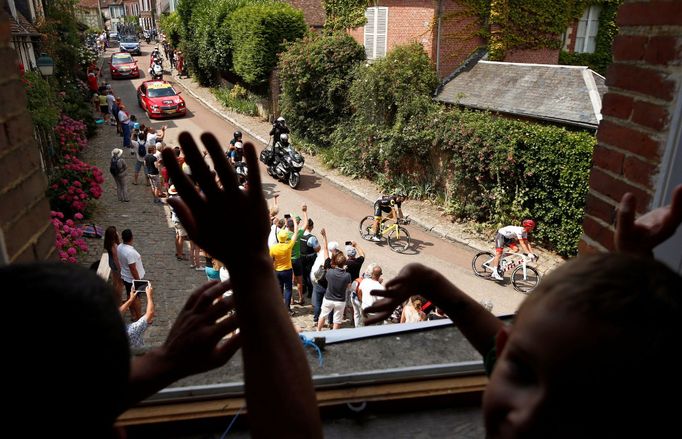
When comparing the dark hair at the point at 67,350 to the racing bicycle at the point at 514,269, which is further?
the racing bicycle at the point at 514,269

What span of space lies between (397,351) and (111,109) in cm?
2412

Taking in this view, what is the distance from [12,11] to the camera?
1584 centimetres

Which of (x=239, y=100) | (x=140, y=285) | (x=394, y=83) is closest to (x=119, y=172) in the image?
(x=140, y=285)

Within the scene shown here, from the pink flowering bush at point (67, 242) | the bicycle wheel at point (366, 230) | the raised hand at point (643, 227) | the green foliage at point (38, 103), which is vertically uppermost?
the raised hand at point (643, 227)

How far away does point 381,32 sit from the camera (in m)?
20.2

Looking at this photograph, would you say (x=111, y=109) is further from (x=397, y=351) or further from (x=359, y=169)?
(x=397, y=351)

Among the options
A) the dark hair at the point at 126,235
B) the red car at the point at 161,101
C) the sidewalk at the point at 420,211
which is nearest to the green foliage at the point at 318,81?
the sidewalk at the point at 420,211

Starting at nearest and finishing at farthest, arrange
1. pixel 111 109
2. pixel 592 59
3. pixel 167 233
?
pixel 167 233, pixel 592 59, pixel 111 109

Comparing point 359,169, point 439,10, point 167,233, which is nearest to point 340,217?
point 359,169

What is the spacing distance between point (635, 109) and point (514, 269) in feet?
30.9

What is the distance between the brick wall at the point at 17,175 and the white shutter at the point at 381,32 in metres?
19.2

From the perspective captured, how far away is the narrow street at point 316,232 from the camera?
32.8 ft

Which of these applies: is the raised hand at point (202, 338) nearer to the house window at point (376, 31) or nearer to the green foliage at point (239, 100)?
the house window at point (376, 31)

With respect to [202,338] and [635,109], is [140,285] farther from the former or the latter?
[635,109]
